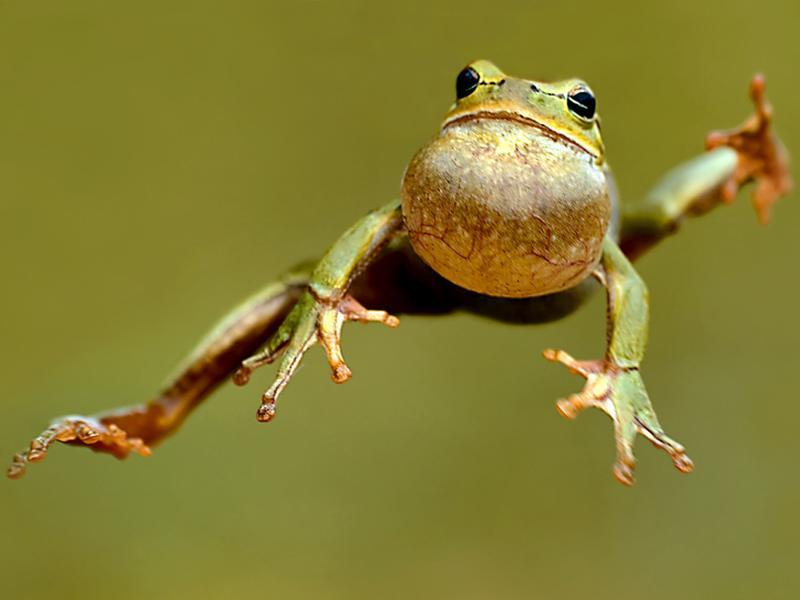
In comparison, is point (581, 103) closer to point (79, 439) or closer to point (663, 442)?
point (663, 442)

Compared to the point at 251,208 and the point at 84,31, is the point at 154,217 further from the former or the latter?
the point at 84,31

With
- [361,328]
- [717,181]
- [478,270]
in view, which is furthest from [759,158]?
[361,328]

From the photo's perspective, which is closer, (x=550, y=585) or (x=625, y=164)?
Result: (x=550, y=585)

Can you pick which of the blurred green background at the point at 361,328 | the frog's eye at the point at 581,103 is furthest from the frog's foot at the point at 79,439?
the blurred green background at the point at 361,328

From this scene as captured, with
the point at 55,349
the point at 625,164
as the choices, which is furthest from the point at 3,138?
the point at 625,164

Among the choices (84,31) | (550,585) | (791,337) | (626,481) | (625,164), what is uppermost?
(84,31)

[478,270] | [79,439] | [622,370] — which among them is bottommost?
[79,439]
